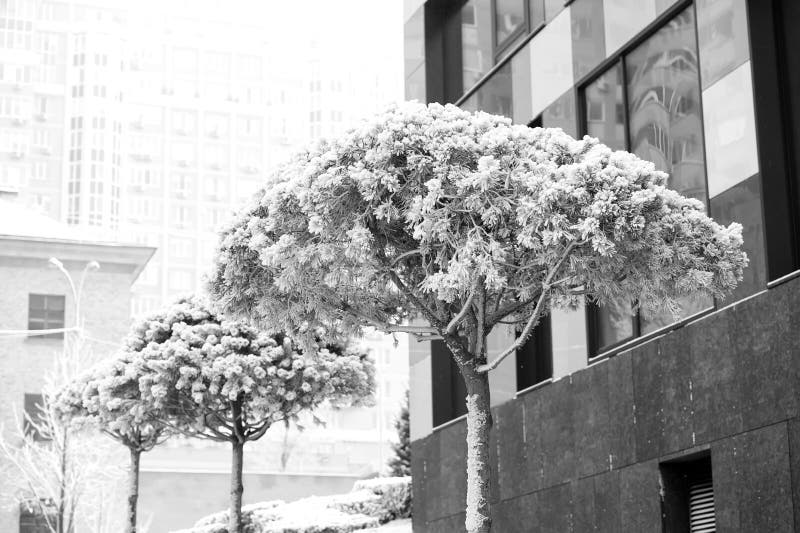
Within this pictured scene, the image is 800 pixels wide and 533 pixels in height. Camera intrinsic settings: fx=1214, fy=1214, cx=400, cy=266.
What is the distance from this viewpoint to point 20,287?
52.9 m

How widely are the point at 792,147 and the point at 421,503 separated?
12.7m

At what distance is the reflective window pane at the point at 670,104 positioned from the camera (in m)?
16.3

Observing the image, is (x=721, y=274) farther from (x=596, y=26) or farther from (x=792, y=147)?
(x=596, y=26)

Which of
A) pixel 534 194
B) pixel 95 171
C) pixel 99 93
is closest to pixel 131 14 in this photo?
pixel 99 93

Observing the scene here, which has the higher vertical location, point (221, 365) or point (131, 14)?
point (131, 14)

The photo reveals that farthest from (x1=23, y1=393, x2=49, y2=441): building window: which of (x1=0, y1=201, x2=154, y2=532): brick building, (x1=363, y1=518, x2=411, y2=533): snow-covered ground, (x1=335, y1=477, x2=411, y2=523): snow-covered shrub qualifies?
(x1=363, y1=518, x2=411, y2=533): snow-covered ground

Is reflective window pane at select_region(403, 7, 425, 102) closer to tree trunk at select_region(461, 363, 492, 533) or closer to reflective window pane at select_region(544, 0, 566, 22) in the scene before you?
reflective window pane at select_region(544, 0, 566, 22)

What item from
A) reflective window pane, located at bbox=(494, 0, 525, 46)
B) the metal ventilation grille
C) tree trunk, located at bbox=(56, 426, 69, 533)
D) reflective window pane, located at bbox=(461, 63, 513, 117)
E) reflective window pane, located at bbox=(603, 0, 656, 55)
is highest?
reflective window pane, located at bbox=(494, 0, 525, 46)

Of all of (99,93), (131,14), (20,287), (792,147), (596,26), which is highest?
(131,14)

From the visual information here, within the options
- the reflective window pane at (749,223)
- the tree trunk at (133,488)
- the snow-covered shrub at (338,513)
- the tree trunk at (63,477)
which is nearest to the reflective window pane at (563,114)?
the reflective window pane at (749,223)

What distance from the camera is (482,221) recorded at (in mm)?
13273

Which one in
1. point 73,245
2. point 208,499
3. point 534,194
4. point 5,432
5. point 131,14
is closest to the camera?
point 534,194

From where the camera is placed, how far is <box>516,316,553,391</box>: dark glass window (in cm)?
2052

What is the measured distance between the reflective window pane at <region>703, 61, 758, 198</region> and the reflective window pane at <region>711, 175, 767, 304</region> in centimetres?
15
